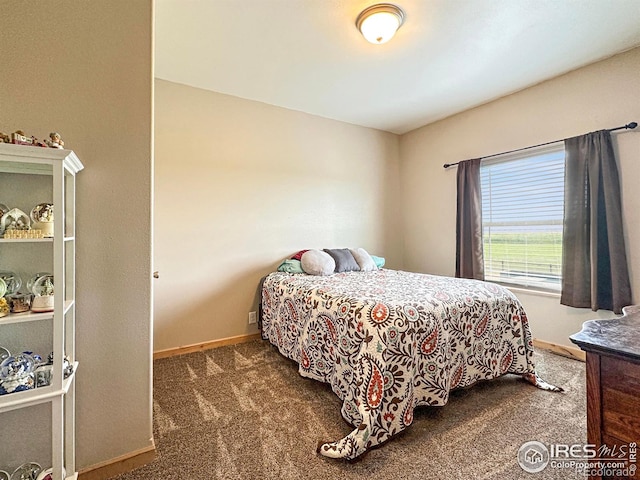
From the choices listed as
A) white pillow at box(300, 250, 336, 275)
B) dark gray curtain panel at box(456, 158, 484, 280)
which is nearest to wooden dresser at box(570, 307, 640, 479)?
white pillow at box(300, 250, 336, 275)

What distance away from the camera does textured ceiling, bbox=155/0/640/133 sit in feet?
6.13

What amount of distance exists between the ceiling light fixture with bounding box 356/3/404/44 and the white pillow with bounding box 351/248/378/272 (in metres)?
2.05

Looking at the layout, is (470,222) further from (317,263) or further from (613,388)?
(613,388)

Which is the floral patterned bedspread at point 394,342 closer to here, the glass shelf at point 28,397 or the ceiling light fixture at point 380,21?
the glass shelf at point 28,397

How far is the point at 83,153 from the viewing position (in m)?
1.25

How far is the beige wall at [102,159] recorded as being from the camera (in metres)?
1.17

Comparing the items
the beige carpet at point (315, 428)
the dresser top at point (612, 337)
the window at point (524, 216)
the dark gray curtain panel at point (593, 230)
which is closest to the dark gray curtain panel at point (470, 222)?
the window at point (524, 216)

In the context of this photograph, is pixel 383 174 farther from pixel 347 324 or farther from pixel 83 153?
pixel 83 153

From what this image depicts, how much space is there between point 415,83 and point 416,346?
97.0 inches

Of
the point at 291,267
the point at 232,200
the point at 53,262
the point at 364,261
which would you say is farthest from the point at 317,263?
the point at 53,262

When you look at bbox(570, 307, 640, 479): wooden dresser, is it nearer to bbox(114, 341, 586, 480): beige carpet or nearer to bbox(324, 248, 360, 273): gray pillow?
bbox(114, 341, 586, 480): beige carpet

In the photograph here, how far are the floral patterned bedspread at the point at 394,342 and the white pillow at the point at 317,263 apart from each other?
34 centimetres

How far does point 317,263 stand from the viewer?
290 cm

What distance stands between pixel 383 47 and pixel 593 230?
2.28m
